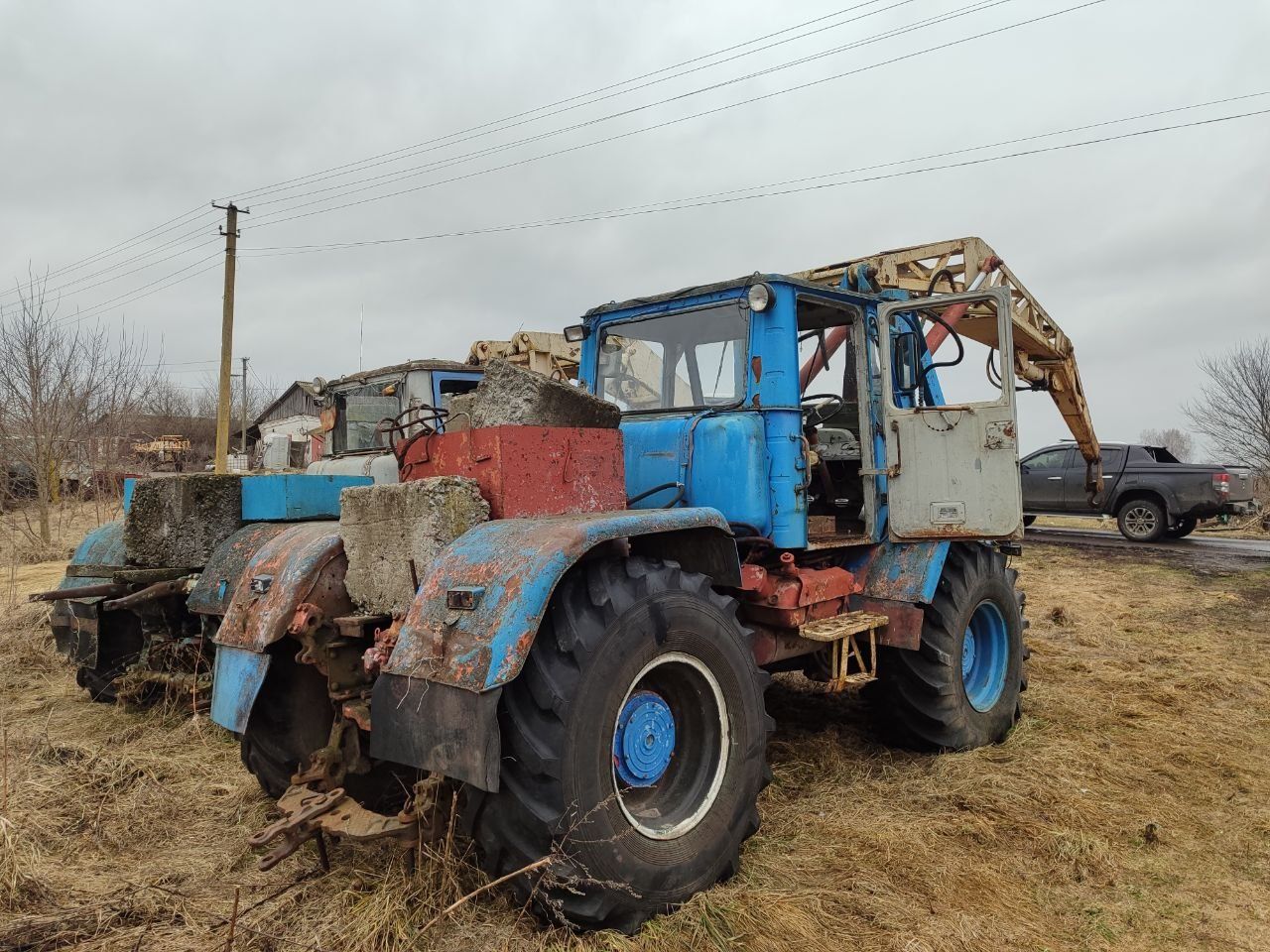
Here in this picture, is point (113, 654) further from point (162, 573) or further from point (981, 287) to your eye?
point (981, 287)

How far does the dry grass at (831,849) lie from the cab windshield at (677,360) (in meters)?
2.02

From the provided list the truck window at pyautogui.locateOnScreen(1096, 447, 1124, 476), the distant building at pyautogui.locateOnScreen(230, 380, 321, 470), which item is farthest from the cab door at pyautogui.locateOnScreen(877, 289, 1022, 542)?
the distant building at pyautogui.locateOnScreen(230, 380, 321, 470)

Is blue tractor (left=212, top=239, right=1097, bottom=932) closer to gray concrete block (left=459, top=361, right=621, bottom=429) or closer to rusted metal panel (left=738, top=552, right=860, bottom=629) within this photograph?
rusted metal panel (left=738, top=552, right=860, bottom=629)

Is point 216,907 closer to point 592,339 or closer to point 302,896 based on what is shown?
point 302,896

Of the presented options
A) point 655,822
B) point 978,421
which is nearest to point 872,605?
point 978,421

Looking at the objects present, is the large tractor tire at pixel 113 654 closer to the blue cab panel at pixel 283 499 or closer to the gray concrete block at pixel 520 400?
the blue cab panel at pixel 283 499

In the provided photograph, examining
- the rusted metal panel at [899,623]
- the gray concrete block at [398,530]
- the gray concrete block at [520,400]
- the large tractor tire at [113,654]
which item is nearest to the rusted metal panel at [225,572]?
the gray concrete block at [398,530]

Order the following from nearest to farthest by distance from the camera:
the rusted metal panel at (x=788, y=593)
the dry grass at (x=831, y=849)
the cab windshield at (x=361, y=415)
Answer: the dry grass at (x=831, y=849)
the rusted metal panel at (x=788, y=593)
the cab windshield at (x=361, y=415)

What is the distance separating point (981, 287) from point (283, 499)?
4.49 metres

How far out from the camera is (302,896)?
2957mm

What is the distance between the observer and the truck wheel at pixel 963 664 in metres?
4.54

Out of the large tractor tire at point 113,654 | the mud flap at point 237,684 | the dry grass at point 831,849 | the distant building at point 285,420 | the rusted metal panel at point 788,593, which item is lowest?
the dry grass at point 831,849

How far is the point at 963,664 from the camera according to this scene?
16.2 feet

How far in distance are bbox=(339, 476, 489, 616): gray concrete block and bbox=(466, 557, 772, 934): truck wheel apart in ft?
1.69
